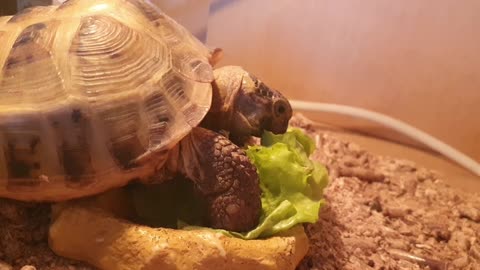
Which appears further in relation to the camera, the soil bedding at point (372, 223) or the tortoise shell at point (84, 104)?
the soil bedding at point (372, 223)

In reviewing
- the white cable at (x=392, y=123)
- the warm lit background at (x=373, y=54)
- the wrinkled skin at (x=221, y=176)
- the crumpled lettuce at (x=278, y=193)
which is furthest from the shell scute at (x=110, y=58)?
the white cable at (x=392, y=123)

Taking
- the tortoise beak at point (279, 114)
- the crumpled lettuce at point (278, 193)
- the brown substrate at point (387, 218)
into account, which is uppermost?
the tortoise beak at point (279, 114)

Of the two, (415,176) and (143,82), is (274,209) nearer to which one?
(143,82)

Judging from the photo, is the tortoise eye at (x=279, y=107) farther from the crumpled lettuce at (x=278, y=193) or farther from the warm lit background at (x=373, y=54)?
the warm lit background at (x=373, y=54)

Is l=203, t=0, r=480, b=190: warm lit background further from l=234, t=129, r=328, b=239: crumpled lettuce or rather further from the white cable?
l=234, t=129, r=328, b=239: crumpled lettuce

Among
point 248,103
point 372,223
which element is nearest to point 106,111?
point 248,103

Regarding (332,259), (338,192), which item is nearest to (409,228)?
(338,192)

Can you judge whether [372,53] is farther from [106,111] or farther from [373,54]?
[106,111]

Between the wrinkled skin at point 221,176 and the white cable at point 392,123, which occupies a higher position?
the wrinkled skin at point 221,176

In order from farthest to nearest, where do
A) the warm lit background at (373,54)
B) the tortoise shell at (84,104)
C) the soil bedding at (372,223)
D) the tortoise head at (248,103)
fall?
1. the warm lit background at (373,54)
2. the tortoise head at (248,103)
3. the soil bedding at (372,223)
4. the tortoise shell at (84,104)
